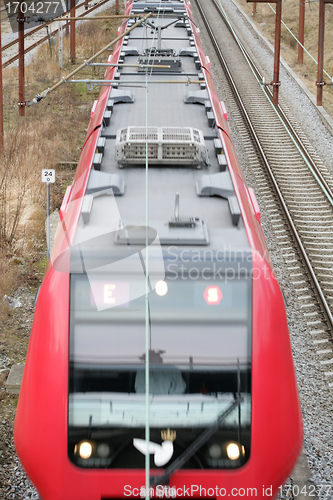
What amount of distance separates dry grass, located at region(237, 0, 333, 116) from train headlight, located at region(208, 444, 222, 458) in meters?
19.1

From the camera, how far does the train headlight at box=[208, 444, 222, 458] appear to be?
4.13 metres

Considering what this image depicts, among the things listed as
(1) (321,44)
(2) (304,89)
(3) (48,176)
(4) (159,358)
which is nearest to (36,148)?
(3) (48,176)

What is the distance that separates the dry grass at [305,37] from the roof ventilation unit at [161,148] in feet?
53.3

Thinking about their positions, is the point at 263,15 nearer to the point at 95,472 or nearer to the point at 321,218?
the point at 321,218

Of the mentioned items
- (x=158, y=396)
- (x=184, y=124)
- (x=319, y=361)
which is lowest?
(x=319, y=361)

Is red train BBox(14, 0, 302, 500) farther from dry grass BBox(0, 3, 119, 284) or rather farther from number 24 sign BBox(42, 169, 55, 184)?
number 24 sign BBox(42, 169, 55, 184)

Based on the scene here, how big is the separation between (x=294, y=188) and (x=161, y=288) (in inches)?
390

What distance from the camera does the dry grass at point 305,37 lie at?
24.4 metres

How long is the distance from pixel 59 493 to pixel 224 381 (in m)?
1.54

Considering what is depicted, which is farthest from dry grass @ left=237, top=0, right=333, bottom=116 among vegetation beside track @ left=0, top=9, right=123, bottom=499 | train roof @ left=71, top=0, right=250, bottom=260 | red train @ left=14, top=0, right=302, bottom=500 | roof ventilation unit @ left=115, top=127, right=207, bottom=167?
red train @ left=14, top=0, right=302, bottom=500

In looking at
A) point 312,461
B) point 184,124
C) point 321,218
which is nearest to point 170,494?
point 312,461

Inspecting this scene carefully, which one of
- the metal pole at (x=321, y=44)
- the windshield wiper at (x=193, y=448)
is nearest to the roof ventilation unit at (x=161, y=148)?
the windshield wiper at (x=193, y=448)

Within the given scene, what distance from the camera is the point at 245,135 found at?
55.4ft

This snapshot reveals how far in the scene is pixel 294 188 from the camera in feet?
44.4
